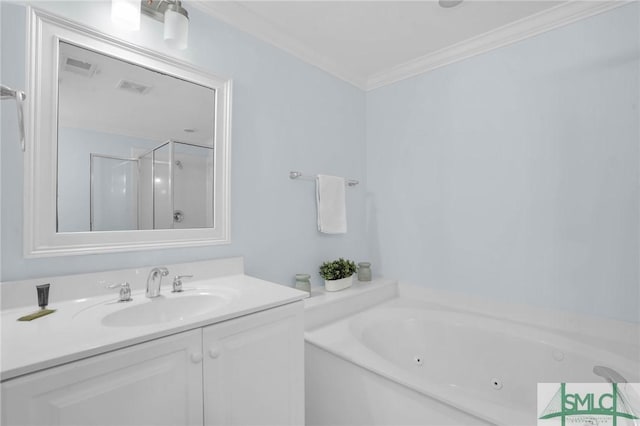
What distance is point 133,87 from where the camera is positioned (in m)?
Result: 1.38

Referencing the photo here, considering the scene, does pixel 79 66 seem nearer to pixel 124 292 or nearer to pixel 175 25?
pixel 175 25

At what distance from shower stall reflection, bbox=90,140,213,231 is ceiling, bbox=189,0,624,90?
0.79 meters

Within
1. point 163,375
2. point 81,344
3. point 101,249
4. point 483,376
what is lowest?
point 483,376

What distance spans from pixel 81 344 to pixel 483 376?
1896 mm

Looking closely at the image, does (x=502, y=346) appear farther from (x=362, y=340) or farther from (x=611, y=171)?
(x=611, y=171)

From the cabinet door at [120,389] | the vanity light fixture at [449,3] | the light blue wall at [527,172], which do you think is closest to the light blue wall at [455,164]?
the light blue wall at [527,172]

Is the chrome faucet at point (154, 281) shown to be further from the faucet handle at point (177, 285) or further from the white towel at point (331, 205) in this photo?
Result: the white towel at point (331, 205)

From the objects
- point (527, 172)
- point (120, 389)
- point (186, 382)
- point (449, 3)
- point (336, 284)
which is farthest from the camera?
point (336, 284)

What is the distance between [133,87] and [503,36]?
2104 mm

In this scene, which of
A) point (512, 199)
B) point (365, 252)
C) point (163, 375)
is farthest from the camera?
point (365, 252)

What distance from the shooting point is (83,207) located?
1230 mm

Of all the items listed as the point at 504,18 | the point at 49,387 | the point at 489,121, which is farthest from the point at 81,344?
the point at 504,18
